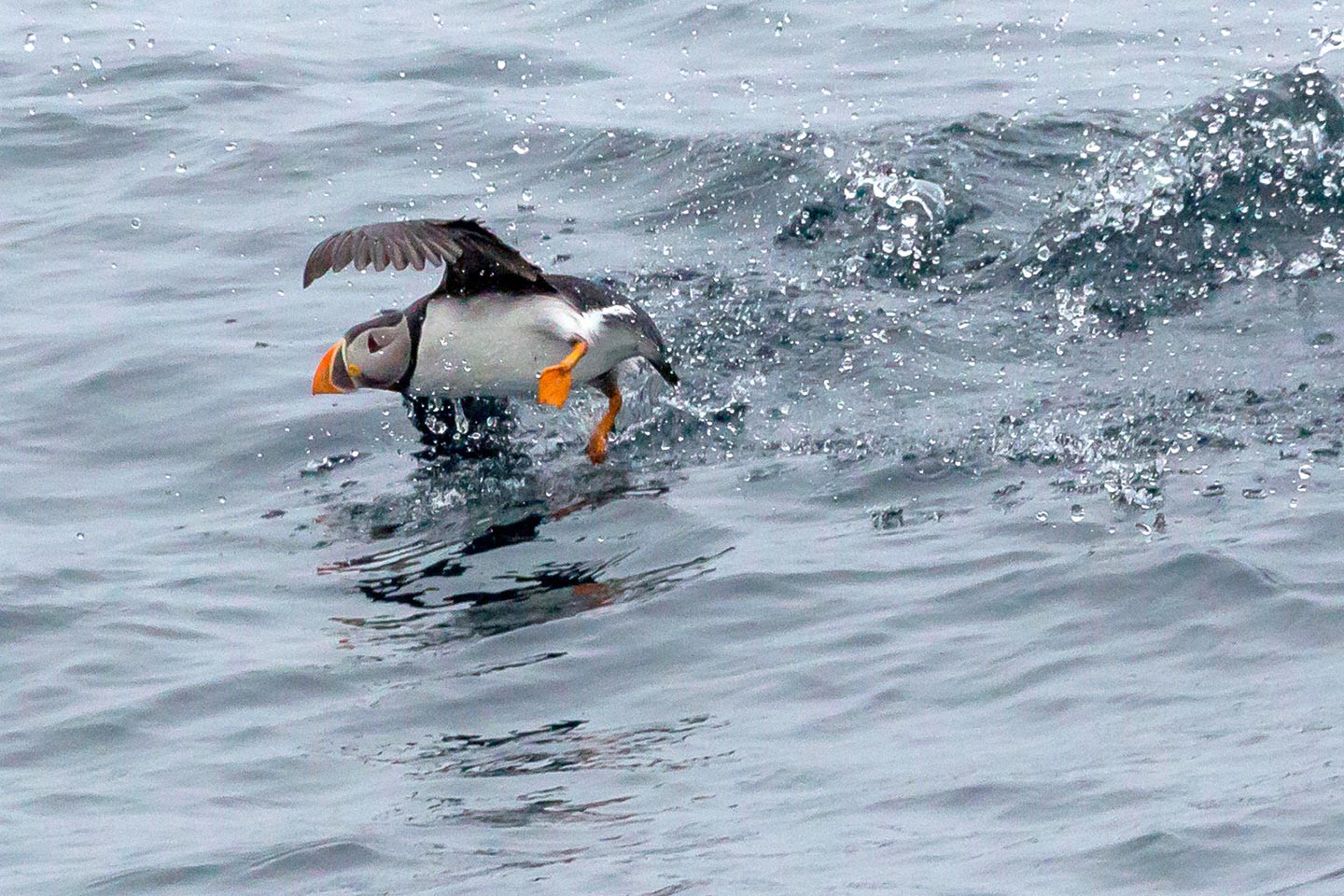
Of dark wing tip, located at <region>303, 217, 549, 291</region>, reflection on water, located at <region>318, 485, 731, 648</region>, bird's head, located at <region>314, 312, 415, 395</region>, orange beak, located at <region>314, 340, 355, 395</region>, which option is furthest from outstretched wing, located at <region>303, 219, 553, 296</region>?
reflection on water, located at <region>318, 485, 731, 648</region>

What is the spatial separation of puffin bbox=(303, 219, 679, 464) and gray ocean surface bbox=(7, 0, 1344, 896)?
32 cm

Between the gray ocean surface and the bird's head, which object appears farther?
the bird's head

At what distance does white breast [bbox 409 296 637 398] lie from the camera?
7.77 m

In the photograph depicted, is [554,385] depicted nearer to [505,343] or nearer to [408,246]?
[505,343]

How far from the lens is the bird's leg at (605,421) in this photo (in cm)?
790

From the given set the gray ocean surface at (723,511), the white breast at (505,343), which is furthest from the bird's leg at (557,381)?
the gray ocean surface at (723,511)

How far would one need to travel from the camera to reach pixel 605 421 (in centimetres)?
801

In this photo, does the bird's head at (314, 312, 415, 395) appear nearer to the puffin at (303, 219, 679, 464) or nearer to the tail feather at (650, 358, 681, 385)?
the puffin at (303, 219, 679, 464)

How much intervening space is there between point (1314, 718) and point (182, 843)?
2.70 metres

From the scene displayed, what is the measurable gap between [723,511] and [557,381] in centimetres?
90

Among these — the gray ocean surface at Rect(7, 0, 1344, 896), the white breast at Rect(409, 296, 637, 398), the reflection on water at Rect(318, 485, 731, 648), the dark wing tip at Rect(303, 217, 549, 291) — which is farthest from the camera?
the white breast at Rect(409, 296, 637, 398)

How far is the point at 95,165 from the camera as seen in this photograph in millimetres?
12727

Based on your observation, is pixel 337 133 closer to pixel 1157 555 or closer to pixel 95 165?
pixel 95 165

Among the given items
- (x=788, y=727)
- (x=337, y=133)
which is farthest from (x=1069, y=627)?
(x=337, y=133)
